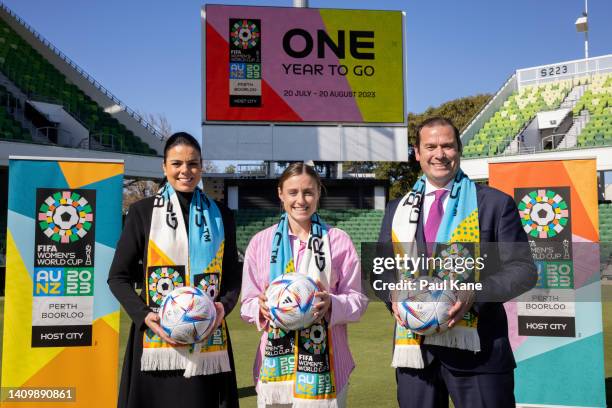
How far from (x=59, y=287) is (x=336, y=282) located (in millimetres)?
2647

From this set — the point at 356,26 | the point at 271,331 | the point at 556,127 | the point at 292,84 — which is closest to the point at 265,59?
the point at 292,84

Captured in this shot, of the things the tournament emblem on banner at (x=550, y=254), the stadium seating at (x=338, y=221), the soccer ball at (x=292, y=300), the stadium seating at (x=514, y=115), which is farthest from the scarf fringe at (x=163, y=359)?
the stadium seating at (x=514, y=115)

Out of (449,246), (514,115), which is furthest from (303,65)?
(514,115)

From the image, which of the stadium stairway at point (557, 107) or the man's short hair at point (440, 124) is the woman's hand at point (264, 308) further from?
the stadium stairway at point (557, 107)

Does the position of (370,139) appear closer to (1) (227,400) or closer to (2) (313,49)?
(2) (313,49)

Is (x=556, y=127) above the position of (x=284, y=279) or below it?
above

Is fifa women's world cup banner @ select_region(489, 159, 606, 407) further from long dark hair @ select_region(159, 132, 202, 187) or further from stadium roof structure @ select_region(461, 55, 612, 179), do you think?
stadium roof structure @ select_region(461, 55, 612, 179)

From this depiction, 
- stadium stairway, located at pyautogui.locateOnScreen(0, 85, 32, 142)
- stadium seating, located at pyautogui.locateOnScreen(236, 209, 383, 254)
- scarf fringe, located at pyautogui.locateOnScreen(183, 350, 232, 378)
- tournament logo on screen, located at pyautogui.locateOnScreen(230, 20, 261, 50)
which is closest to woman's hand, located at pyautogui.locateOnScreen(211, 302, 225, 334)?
scarf fringe, located at pyautogui.locateOnScreen(183, 350, 232, 378)

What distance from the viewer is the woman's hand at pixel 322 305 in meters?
2.54

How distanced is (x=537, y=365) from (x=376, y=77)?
37.4 feet

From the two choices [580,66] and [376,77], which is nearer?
[376,77]

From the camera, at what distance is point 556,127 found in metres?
23.5

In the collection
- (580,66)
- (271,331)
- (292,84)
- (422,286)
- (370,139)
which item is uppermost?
(580,66)

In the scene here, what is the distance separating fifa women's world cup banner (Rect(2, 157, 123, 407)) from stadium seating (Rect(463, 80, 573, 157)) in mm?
20578
